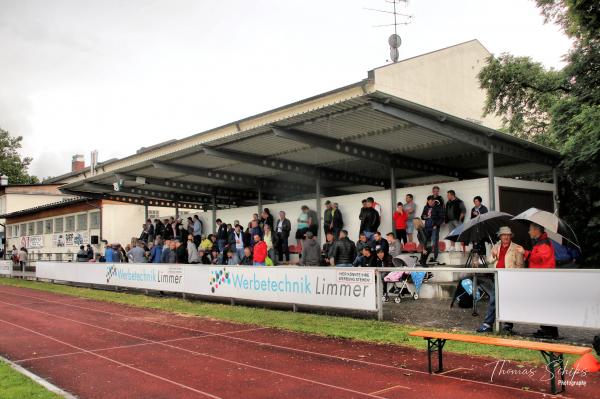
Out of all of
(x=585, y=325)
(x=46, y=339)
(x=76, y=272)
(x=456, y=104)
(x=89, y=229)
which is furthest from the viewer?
(x=89, y=229)

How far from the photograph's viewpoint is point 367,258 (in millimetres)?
14547

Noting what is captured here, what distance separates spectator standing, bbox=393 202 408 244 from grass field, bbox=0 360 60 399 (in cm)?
1141

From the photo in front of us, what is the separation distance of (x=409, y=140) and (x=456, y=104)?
552 inches

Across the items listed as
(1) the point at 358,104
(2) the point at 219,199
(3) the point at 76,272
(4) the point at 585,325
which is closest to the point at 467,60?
(2) the point at 219,199

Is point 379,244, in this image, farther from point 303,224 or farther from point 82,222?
point 82,222

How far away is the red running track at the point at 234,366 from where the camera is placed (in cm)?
662

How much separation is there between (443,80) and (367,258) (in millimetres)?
16455

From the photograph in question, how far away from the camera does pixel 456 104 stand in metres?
29.0

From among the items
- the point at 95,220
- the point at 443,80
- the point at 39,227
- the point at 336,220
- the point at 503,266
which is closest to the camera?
the point at 503,266

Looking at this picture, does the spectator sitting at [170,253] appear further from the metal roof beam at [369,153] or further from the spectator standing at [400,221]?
the spectator standing at [400,221]

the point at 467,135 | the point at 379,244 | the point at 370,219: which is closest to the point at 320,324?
the point at 379,244

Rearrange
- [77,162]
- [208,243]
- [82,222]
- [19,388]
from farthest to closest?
1. [77,162]
2. [82,222]
3. [208,243]
4. [19,388]

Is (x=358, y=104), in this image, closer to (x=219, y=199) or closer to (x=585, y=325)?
(x=585, y=325)

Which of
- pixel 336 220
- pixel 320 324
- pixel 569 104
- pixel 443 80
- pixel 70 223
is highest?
pixel 443 80
